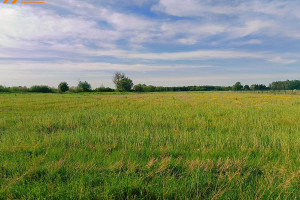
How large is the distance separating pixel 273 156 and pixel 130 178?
371 cm

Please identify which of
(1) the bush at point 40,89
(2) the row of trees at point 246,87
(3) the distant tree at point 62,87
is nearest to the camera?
(1) the bush at point 40,89

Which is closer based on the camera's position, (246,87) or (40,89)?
(40,89)

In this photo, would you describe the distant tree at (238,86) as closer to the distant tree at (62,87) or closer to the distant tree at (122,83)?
the distant tree at (122,83)

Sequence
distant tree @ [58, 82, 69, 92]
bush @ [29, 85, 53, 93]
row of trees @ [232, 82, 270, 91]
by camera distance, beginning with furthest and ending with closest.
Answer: row of trees @ [232, 82, 270, 91]
distant tree @ [58, 82, 69, 92]
bush @ [29, 85, 53, 93]

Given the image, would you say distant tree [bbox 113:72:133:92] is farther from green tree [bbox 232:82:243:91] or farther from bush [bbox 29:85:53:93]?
green tree [bbox 232:82:243:91]

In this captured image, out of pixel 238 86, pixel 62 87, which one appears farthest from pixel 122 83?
pixel 238 86

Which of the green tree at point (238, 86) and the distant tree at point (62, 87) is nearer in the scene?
the distant tree at point (62, 87)

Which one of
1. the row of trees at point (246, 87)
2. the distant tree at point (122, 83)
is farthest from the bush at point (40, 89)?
the row of trees at point (246, 87)

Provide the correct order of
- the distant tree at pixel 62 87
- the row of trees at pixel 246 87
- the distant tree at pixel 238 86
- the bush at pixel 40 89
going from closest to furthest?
the bush at pixel 40 89 < the distant tree at pixel 62 87 < the row of trees at pixel 246 87 < the distant tree at pixel 238 86

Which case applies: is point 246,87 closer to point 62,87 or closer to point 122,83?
point 122,83

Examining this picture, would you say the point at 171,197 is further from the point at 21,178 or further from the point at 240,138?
the point at 240,138

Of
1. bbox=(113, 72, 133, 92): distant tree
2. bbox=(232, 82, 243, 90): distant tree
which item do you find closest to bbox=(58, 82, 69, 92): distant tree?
bbox=(113, 72, 133, 92): distant tree

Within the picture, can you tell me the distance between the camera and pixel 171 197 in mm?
2465

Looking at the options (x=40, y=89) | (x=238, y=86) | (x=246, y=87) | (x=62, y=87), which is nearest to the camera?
(x=40, y=89)
